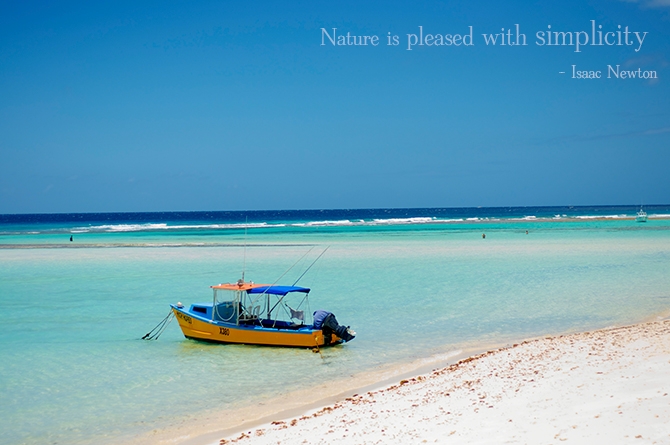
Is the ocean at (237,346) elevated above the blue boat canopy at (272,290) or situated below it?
below

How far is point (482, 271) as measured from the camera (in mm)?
25125

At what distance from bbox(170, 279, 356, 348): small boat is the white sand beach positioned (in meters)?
3.36

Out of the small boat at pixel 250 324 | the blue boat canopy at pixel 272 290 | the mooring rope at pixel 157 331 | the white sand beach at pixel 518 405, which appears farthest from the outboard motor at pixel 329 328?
the mooring rope at pixel 157 331

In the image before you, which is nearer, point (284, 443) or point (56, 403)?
point (284, 443)

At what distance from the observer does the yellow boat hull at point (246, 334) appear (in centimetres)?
1276

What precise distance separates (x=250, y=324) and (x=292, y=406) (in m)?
5.10

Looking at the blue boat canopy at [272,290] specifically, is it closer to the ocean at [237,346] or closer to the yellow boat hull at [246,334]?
the yellow boat hull at [246,334]

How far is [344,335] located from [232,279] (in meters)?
11.8

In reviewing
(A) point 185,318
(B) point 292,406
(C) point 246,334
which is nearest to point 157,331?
(A) point 185,318

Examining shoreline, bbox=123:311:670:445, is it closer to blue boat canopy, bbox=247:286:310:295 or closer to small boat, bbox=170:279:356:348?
small boat, bbox=170:279:356:348

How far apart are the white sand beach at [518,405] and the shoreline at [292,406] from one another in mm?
249

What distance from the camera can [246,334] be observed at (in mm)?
13234

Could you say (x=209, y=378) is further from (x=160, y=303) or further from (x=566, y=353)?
(x=160, y=303)

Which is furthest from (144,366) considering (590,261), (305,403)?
(590,261)
